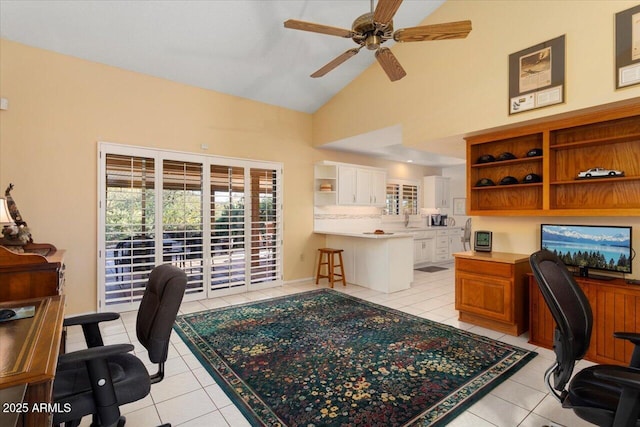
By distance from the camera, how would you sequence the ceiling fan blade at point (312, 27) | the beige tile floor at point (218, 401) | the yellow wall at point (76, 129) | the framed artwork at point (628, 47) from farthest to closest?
the yellow wall at point (76, 129) < the framed artwork at point (628, 47) < the ceiling fan blade at point (312, 27) < the beige tile floor at point (218, 401)

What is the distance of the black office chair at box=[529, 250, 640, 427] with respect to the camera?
129cm

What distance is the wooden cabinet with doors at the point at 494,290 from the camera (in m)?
3.37

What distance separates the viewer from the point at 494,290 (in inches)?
137

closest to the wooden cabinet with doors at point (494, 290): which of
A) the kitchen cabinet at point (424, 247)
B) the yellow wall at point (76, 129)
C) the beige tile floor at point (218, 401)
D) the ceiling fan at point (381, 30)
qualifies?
the beige tile floor at point (218, 401)

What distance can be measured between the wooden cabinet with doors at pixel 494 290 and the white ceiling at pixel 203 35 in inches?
127

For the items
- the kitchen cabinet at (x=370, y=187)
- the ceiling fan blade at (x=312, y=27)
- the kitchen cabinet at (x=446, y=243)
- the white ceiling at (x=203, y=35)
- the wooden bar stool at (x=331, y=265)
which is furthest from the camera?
the kitchen cabinet at (x=446, y=243)

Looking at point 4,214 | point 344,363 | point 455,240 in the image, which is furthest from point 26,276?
point 455,240

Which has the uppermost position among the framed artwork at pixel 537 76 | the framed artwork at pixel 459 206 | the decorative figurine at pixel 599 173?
the framed artwork at pixel 537 76

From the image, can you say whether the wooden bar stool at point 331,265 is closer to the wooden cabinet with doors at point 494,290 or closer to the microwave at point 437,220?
the wooden cabinet with doors at point 494,290

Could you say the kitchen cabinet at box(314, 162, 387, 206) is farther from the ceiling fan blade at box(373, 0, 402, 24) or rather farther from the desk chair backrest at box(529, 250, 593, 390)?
the desk chair backrest at box(529, 250, 593, 390)

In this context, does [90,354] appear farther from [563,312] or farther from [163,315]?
[563,312]

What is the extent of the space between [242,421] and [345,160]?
17.4 ft

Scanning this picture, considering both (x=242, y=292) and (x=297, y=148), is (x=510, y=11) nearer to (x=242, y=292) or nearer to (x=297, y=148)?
(x=297, y=148)

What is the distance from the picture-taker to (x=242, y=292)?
515 centimetres
